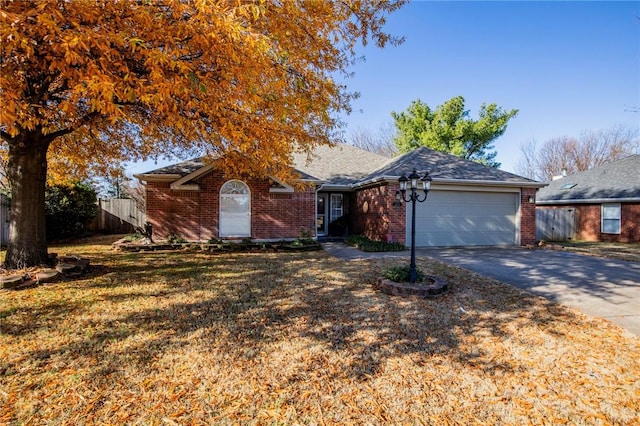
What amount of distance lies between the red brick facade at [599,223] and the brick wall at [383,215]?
12642 mm

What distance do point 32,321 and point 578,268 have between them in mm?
11254

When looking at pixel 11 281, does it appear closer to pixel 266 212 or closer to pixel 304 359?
pixel 304 359

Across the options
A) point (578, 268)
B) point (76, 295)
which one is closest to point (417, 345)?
point (76, 295)

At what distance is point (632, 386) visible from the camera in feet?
9.82

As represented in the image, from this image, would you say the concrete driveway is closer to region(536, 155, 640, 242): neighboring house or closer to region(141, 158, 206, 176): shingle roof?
region(536, 155, 640, 242): neighboring house

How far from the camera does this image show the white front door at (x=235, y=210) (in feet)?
38.6

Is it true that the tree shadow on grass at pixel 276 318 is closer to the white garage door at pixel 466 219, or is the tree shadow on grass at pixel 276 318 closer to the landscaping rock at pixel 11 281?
the landscaping rock at pixel 11 281

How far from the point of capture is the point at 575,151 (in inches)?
1267

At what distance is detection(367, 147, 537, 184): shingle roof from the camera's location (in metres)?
11.8

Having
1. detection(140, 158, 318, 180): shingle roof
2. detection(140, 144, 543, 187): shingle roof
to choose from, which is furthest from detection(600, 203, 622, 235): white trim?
detection(140, 158, 318, 180): shingle roof

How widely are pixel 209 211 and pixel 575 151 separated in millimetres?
37286

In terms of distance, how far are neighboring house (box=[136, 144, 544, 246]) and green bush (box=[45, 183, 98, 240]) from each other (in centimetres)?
435

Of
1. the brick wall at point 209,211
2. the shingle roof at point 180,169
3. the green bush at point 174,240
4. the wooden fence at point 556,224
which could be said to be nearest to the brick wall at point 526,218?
the wooden fence at point 556,224

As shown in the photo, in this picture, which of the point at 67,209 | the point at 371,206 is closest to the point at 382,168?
the point at 371,206
